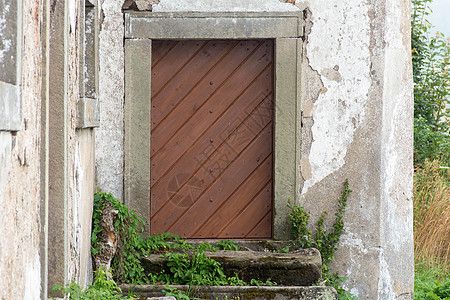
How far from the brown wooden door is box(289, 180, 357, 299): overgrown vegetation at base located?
1.01ft

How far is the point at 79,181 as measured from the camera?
3.86 metres

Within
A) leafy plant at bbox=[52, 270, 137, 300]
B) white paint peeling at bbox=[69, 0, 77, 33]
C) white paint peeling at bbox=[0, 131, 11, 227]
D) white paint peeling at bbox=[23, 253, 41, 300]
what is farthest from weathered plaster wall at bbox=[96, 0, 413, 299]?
white paint peeling at bbox=[0, 131, 11, 227]

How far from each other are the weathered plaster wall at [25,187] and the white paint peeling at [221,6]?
8.16ft

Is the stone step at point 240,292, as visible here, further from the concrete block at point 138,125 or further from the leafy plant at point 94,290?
the concrete block at point 138,125

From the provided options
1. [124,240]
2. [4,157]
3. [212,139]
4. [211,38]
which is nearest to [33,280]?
[4,157]

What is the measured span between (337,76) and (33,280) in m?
3.47

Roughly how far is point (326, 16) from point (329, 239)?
1981mm

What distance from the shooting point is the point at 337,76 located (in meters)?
5.14

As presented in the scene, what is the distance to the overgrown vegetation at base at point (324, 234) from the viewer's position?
5059 millimetres

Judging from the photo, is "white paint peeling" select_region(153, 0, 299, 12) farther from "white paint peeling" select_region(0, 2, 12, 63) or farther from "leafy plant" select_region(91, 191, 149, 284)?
"white paint peeling" select_region(0, 2, 12, 63)

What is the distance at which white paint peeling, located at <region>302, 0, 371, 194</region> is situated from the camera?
16.8 feet

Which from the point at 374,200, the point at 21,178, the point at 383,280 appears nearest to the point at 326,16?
the point at 374,200

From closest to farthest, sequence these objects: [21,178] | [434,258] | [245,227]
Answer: [21,178], [245,227], [434,258]

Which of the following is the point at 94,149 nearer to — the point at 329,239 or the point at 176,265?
the point at 176,265
